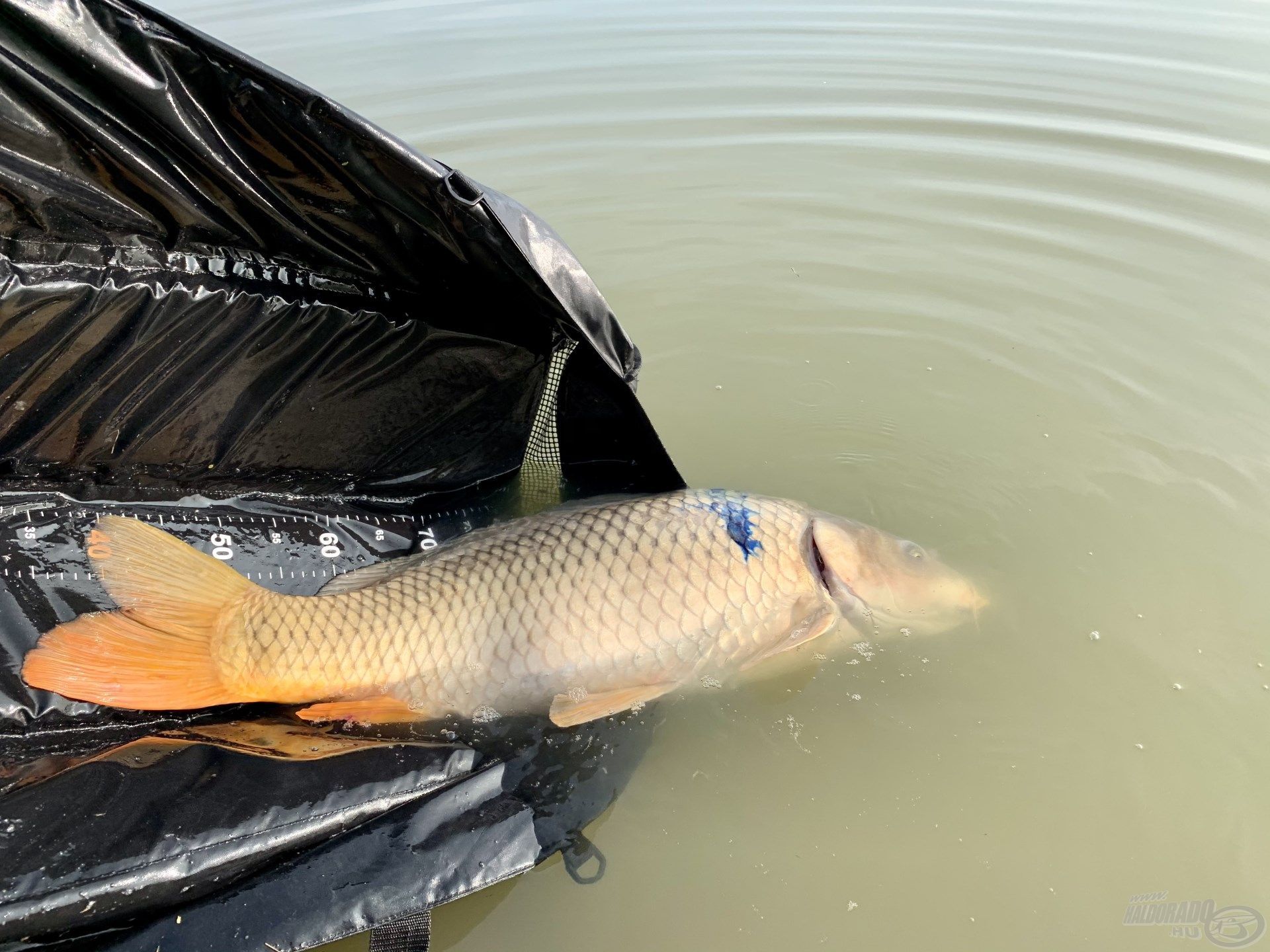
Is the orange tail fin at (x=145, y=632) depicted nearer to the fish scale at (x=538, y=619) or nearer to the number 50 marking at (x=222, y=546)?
the fish scale at (x=538, y=619)

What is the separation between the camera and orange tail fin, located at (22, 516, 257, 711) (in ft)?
5.26

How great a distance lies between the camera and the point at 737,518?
1.88 m

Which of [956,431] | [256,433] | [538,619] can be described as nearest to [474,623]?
[538,619]

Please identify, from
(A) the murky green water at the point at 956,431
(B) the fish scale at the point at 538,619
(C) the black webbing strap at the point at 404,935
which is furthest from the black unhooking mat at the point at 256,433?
(A) the murky green water at the point at 956,431

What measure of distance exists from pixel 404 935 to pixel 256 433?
113cm

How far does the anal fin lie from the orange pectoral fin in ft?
0.95

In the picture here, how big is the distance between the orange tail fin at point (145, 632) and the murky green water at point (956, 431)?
0.68 meters

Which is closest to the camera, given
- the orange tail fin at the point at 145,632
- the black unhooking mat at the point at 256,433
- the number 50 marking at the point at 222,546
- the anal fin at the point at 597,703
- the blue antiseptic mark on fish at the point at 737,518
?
the black unhooking mat at the point at 256,433

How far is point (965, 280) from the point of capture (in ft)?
11.6

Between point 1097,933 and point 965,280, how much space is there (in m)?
2.59

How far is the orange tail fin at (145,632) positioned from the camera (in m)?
1.60

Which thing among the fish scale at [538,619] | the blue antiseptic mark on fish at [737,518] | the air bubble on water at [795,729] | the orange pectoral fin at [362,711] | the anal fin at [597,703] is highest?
the blue antiseptic mark on fish at [737,518]

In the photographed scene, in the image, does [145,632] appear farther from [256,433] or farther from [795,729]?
[795,729]

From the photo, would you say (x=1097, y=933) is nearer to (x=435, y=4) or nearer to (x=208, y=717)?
(x=208, y=717)
